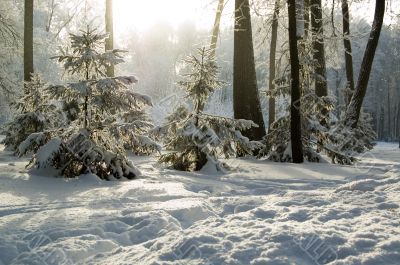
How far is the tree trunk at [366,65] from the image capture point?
11.1 m

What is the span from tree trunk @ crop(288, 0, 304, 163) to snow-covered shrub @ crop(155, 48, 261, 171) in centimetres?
145

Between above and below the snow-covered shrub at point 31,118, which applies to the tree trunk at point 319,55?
above

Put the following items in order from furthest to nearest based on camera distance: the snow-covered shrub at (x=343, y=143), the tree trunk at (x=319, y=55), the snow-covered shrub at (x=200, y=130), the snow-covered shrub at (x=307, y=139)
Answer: the tree trunk at (x=319, y=55) → the snow-covered shrub at (x=343, y=143) → the snow-covered shrub at (x=307, y=139) → the snow-covered shrub at (x=200, y=130)

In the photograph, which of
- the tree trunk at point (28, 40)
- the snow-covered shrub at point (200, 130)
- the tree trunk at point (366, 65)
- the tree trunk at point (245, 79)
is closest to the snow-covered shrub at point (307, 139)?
the tree trunk at point (245, 79)

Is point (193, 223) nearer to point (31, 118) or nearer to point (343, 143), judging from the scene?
point (31, 118)

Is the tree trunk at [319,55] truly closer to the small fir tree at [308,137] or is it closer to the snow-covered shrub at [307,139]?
the small fir tree at [308,137]

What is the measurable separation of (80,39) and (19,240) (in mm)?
4020

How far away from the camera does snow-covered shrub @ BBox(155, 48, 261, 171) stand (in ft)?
25.7

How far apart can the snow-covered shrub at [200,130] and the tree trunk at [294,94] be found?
1.45 metres

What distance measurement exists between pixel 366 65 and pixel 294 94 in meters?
3.37

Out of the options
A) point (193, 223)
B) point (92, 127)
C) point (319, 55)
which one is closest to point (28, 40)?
point (92, 127)

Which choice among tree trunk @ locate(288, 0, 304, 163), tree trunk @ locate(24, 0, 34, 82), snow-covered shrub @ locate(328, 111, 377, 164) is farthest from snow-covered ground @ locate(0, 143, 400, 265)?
tree trunk @ locate(24, 0, 34, 82)

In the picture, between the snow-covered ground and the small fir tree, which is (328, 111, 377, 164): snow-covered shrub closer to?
the small fir tree

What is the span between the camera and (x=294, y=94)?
30.6 feet
